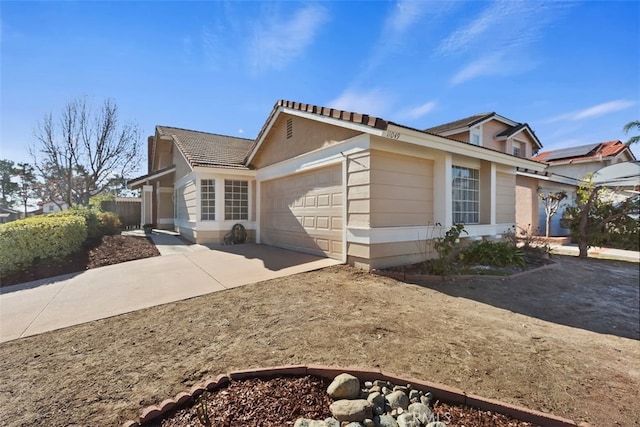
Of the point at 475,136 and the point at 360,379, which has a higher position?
the point at 475,136

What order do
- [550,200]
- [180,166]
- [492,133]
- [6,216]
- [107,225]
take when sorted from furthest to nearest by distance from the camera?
[6,216] → [492,133] → [550,200] → [180,166] → [107,225]

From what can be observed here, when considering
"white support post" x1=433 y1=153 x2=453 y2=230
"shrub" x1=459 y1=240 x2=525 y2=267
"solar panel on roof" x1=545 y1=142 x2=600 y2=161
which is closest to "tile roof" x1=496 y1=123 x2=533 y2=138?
"solar panel on roof" x1=545 y1=142 x2=600 y2=161

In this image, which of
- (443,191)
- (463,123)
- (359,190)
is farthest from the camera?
(463,123)

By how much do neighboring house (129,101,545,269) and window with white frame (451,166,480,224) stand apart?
3cm

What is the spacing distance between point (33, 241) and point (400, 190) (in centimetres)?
959

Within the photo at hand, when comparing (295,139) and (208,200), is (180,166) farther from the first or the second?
(295,139)

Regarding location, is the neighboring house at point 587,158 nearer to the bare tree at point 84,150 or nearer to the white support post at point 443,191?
the white support post at point 443,191

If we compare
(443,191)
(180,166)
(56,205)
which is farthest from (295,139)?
(56,205)

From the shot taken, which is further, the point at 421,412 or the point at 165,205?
the point at 165,205

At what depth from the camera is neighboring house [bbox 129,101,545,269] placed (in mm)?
6609

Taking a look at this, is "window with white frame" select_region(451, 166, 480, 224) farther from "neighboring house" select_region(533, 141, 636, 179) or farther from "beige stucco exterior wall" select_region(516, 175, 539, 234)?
"neighboring house" select_region(533, 141, 636, 179)

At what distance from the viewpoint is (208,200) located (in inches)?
440

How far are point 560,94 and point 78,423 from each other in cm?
1381

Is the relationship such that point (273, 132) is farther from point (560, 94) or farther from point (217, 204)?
point (560, 94)
